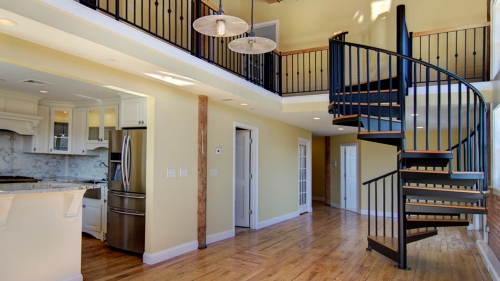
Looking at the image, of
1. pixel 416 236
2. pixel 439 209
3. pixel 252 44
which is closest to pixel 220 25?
pixel 252 44

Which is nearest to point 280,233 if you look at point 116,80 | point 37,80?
point 116,80

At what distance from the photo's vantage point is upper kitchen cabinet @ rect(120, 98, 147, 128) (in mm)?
4742

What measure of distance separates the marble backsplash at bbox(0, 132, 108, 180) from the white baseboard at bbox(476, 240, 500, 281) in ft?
19.1

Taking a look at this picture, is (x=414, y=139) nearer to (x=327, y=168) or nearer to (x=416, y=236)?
(x=416, y=236)

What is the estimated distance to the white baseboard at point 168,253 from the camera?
4.28 m

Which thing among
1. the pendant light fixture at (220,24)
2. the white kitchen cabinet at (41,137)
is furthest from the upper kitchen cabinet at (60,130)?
the pendant light fixture at (220,24)

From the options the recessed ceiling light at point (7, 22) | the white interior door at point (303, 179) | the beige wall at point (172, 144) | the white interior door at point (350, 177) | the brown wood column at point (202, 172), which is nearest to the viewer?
the recessed ceiling light at point (7, 22)

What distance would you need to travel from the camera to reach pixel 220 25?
8.90 ft

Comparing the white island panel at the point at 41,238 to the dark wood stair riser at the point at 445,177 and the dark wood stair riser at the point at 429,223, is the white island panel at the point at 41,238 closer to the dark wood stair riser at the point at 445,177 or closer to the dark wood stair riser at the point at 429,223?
the dark wood stair riser at the point at 445,177

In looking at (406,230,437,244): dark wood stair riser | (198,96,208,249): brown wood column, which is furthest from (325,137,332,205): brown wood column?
(198,96,208,249): brown wood column

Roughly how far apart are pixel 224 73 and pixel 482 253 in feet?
14.6

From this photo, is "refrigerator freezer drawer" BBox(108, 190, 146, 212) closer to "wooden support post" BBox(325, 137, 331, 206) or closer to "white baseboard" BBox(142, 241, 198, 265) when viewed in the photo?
"white baseboard" BBox(142, 241, 198, 265)

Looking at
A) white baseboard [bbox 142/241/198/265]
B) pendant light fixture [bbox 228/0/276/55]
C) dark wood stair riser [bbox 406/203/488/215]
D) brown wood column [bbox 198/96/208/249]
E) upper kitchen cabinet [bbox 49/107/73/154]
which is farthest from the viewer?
upper kitchen cabinet [bbox 49/107/73/154]

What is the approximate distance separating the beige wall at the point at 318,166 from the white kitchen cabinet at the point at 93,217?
8.13m
